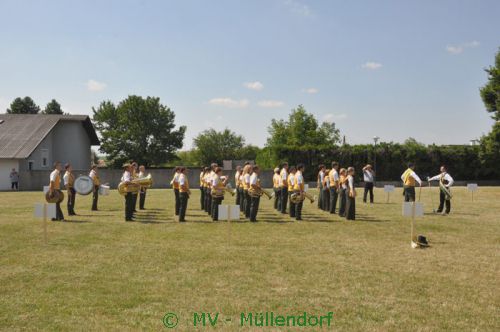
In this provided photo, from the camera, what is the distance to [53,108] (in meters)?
82.0

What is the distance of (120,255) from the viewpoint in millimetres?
10922

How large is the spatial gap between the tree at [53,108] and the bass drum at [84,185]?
65.7m

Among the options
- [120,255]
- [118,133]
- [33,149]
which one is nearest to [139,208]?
[120,255]

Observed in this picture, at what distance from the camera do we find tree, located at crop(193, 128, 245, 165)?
291 feet

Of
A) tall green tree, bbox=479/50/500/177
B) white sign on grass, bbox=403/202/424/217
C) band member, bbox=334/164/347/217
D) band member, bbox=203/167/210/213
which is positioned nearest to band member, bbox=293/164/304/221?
band member, bbox=334/164/347/217

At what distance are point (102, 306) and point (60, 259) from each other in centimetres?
387

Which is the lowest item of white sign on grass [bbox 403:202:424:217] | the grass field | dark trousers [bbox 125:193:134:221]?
the grass field

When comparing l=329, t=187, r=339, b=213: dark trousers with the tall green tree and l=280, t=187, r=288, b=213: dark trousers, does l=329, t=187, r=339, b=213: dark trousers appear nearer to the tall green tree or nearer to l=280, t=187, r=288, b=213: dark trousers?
l=280, t=187, r=288, b=213: dark trousers

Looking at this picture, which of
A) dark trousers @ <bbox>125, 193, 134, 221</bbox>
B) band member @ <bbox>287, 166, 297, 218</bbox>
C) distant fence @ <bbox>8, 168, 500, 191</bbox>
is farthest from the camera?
distant fence @ <bbox>8, 168, 500, 191</bbox>

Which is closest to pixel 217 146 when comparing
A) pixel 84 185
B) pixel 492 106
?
pixel 492 106

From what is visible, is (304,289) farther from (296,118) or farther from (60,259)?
(296,118)

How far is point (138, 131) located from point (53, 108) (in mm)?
19868

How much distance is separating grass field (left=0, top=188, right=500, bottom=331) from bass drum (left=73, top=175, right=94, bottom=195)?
17.4 ft

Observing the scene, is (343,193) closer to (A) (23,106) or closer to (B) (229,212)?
(B) (229,212)
